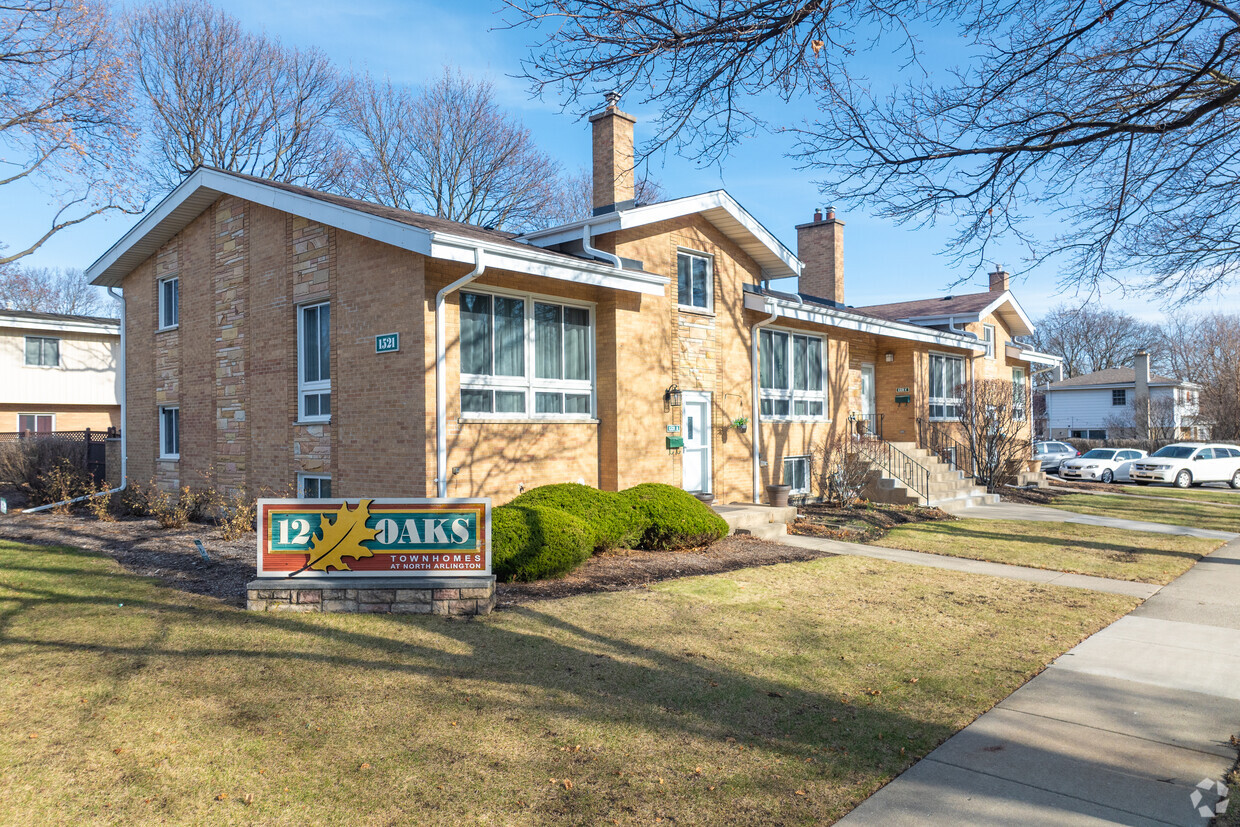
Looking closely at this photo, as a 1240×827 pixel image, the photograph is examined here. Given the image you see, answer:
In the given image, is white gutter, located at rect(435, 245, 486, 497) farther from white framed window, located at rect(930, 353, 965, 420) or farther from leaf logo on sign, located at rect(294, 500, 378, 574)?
white framed window, located at rect(930, 353, 965, 420)

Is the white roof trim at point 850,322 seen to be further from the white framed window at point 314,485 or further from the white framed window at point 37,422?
the white framed window at point 37,422

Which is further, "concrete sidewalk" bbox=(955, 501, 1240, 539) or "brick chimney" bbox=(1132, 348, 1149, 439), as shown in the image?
"brick chimney" bbox=(1132, 348, 1149, 439)

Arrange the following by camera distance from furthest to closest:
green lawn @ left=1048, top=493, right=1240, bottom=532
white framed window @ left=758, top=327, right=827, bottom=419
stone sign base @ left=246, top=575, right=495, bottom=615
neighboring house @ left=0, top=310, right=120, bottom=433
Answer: neighboring house @ left=0, top=310, right=120, bottom=433, white framed window @ left=758, top=327, right=827, bottom=419, green lawn @ left=1048, top=493, right=1240, bottom=532, stone sign base @ left=246, top=575, right=495, bottom=615

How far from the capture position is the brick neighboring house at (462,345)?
1099cm

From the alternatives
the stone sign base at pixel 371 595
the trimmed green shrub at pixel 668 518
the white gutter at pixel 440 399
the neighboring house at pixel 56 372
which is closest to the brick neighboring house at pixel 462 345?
the white gutter at pixel 440 399

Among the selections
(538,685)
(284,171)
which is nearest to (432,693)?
(538,685)

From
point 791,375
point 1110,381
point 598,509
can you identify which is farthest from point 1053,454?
point 598,509

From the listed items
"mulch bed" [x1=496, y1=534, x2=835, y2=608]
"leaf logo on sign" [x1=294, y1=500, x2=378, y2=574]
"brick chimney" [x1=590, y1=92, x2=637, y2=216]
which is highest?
"brick chimney" [x1=590, y1=92, x2=637, y2=216]

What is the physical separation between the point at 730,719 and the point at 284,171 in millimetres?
29376

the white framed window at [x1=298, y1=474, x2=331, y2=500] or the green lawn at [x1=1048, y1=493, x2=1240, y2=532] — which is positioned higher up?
the white framed window at [x1=298, y1=474, x2=331, y2=500]

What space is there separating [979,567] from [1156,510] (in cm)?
1070

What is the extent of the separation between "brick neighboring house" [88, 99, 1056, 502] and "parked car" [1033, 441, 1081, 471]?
19.5 metres

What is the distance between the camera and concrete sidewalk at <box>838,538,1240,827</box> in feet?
13.0

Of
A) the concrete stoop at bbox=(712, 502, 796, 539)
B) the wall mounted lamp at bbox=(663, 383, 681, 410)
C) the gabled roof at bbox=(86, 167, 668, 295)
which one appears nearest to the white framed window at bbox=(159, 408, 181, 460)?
the gabled roof at bbox=(86, 167, 668, 295)
